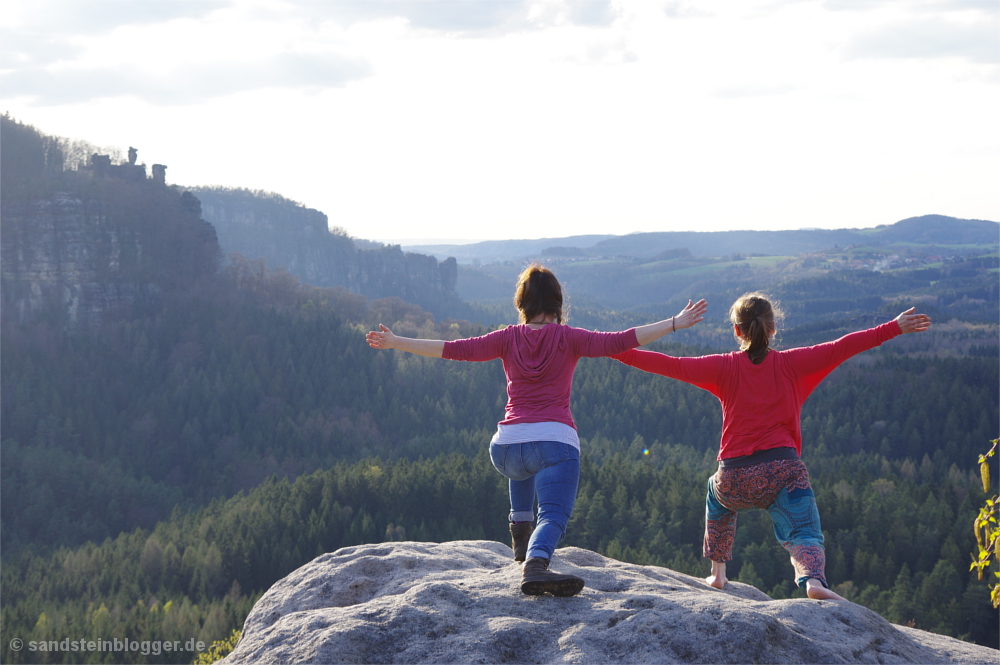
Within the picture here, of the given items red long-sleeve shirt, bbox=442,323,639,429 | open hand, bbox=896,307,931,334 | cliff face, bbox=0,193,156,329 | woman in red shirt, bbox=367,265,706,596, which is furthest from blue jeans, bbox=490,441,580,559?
cliff face, bbox=0,193,156,329

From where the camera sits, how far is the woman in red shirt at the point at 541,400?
6.86 metres

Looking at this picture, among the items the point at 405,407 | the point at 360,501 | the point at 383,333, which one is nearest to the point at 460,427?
the point at 405,407

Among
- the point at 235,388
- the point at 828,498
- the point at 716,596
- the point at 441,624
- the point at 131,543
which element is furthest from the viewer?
the point at 235,388

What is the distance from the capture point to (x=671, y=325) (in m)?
6.94

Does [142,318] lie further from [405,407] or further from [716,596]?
[716,596]

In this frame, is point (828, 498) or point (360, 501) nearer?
point (828, 498)

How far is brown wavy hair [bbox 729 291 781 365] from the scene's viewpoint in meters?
7.39

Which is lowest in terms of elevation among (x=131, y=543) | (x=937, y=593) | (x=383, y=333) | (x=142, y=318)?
(x=131, y=543)

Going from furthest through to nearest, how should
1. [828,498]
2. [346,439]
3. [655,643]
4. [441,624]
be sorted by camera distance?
[346,439], [828,498], [441,624], [655,643]

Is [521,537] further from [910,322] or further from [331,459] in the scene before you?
[331,459]

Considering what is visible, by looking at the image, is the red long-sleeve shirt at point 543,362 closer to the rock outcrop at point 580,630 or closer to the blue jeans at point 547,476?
the blue jeans at point 547,476

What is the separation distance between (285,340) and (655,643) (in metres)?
140

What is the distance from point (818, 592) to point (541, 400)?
117 inches

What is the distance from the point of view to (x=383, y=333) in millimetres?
7961
